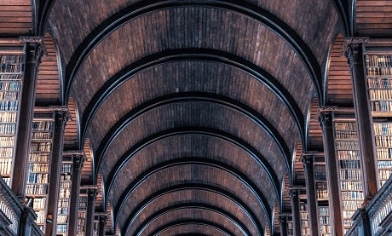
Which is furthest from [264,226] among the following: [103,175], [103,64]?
[103,64]

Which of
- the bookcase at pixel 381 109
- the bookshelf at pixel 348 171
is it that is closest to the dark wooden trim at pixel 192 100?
the bookshelf at pixel 348 171

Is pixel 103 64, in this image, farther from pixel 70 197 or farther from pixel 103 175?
pixel 103 175

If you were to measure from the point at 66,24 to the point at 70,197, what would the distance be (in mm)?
5509

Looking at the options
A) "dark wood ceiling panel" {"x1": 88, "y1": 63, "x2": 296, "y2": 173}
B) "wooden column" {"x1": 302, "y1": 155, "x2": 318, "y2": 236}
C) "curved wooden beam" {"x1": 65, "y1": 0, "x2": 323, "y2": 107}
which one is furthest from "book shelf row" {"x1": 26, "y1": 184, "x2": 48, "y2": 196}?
"wooden column" {"x1": 302, "y1": 155, "x2": 318, "y2": 236}

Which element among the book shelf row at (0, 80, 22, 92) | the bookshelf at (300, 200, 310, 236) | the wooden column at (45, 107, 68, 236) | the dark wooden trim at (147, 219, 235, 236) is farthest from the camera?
the dark wooden trim at (147, 219, 235, 236)

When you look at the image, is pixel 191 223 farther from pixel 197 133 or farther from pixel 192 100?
pixel 192 100

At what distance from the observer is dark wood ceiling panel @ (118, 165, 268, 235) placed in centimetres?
3341

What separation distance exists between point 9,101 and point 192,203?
80.2 feet

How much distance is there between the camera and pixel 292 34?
19328mm

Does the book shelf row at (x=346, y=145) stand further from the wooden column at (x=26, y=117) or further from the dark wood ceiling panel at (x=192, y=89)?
the wooden column at (x=26, y=117)

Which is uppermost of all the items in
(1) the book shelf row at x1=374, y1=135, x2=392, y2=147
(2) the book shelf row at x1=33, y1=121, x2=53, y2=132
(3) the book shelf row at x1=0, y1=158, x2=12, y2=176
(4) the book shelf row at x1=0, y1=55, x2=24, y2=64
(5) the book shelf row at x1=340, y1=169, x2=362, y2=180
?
(4) the book shelf row at x1=0, y1=55, x2=24, y2=64

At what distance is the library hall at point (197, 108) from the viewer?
585 inches

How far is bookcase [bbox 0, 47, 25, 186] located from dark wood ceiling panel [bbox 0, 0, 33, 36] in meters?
0.50

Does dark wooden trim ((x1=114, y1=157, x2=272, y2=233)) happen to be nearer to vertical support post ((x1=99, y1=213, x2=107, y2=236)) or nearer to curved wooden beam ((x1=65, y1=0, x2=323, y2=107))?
vertical support post ((x1=99, y1=213, x2=107, y2=236))
